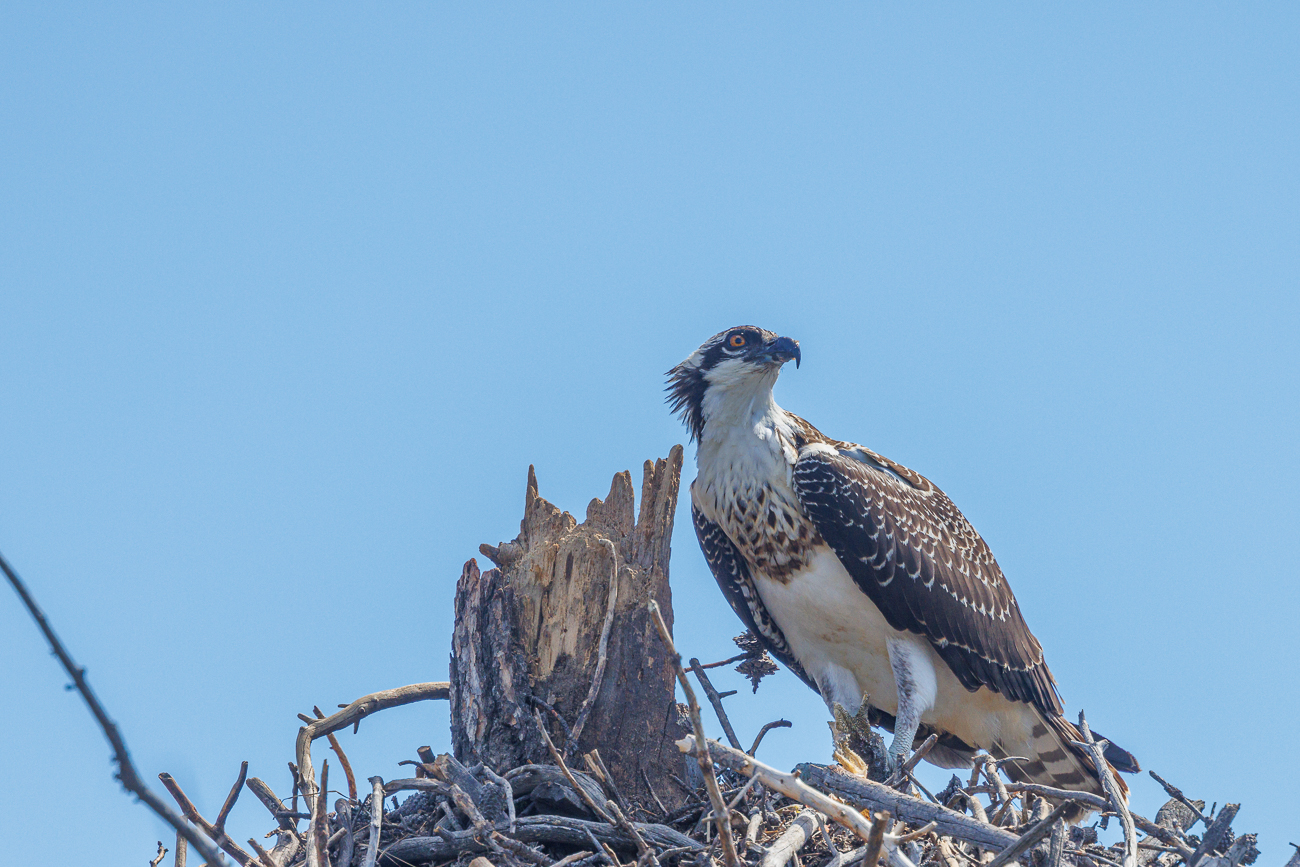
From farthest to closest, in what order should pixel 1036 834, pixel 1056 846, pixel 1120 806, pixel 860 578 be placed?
pixel 860 578, pixel 1120 806, pixel 1056 846, pixel 1036 834

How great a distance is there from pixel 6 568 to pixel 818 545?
19.0 ft

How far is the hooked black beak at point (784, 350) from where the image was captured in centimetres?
680

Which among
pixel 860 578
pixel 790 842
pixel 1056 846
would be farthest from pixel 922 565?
pixel 790 842

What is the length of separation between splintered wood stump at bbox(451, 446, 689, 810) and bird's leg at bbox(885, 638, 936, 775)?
4.74ft

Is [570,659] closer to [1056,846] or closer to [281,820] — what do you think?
[281,820]

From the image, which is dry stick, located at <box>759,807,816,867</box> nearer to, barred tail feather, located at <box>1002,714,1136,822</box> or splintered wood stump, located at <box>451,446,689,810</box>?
splintered wood stump, located at <box>451,446,689,810</box>

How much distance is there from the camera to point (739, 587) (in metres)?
7.20

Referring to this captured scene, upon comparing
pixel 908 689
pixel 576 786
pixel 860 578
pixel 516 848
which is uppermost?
pixel 860 578

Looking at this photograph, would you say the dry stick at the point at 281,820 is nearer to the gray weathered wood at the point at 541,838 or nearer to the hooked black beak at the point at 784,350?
the gray weathered wood at the point at 541,838

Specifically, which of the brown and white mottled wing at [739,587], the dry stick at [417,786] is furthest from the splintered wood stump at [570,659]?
the brown and white mottled wing at [739,587]

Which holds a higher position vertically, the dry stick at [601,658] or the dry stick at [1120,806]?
the dry stick at [601,658]

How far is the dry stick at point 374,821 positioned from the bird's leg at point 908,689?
2861 millimetres

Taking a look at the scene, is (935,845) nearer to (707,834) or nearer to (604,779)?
(707,834)

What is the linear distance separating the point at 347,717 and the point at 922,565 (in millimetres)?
3239
